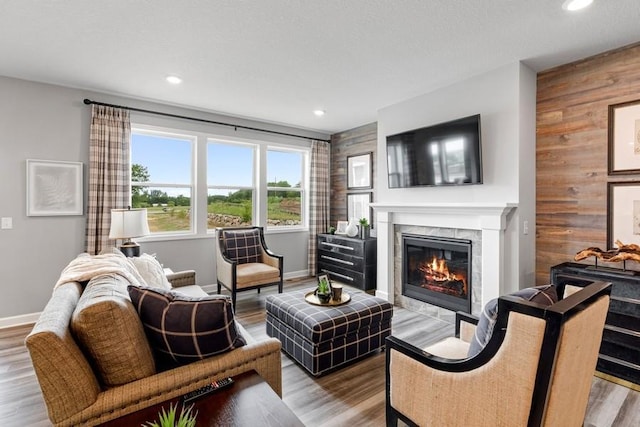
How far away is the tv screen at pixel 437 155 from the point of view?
10.3ft

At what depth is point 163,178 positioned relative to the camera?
14.3ft

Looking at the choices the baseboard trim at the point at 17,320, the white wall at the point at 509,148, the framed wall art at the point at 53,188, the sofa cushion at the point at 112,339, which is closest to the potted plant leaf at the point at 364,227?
the white wall at the point at 509,148

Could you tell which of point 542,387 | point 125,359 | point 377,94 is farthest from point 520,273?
point 125,359

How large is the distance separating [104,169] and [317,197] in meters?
3.12

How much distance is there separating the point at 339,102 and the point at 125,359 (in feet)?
11.9

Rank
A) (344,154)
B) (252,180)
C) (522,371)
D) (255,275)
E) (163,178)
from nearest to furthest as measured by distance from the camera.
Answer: (522,371), (255,275), (163,178), (252,180), (344,154)

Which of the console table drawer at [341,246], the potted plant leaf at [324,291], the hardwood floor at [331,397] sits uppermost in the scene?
the console table drawer at [341,246]

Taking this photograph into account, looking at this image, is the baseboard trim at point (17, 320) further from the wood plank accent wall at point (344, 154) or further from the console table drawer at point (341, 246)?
the wood plank accent wall at point (344, 154)

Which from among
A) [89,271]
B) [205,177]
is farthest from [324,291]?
[205,177]

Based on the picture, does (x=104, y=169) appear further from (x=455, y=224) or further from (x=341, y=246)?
(x=455, y=224)

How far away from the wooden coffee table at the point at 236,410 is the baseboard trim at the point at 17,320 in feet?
11.0

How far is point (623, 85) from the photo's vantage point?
262 centimetres

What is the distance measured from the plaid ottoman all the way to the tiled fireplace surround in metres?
1.10

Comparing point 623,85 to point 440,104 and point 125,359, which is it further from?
point 125,359
